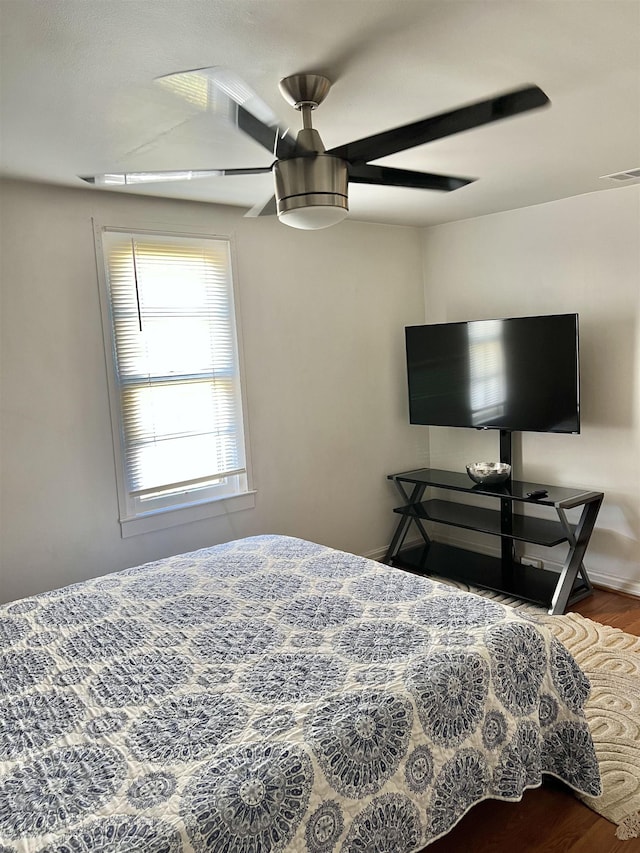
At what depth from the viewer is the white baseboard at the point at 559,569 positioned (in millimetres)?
3858

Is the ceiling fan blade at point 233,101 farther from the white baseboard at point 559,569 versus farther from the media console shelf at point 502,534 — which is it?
the white baseboard at point 559,569

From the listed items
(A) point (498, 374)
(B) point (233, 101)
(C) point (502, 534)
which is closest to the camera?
(B) point (233, 101)

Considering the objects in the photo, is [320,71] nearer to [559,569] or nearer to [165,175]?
[165,175]

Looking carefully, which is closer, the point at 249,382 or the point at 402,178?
the point at 402,178

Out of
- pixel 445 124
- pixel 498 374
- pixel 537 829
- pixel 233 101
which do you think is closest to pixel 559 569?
pixel 498 374

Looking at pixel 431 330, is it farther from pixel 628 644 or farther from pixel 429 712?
pixel 429 712

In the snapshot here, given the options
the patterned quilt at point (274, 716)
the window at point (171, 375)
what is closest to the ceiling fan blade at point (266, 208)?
the window at point (171, 375)

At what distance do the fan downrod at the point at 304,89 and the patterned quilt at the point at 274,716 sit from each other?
5.62ft

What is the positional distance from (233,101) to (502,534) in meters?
2.95

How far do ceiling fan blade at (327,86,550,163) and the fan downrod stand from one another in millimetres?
319

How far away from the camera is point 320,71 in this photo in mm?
1940

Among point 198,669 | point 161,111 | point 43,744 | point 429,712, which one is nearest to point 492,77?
point 161,111

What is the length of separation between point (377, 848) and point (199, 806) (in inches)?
19.7

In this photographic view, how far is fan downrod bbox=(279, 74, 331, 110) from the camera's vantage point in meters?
1.97
